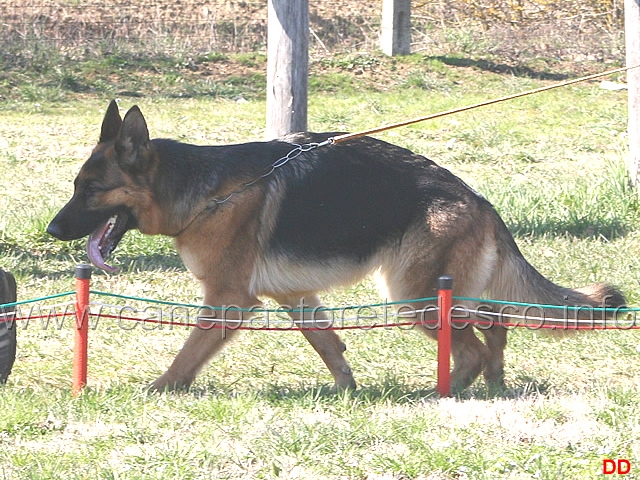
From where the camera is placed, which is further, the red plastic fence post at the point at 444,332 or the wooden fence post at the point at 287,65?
the wooden fence post at the point at 287,65

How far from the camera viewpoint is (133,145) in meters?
5.15

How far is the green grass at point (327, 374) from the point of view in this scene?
13.1 feet

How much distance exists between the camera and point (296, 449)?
4.07 m

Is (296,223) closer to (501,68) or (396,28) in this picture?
(396,28)

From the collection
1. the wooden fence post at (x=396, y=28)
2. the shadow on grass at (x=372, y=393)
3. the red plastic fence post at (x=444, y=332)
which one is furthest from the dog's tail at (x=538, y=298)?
the wooden fence post at (x=396, y=28)

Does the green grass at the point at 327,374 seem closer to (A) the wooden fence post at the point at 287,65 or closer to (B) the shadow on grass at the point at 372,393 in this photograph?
(B) the shadow on grass at the point at 372,393

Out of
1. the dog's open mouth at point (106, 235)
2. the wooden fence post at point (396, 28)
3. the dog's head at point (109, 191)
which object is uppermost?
the wooden fence post at point (396, 28)

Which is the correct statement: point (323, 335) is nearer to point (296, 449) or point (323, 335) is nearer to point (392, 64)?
point (296, 449)

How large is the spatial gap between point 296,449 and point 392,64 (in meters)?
12.2

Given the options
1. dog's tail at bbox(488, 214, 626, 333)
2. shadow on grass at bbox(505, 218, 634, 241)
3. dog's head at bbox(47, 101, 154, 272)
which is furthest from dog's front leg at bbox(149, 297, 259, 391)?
shadow on grass at bbox(505, 218, 634, 241)

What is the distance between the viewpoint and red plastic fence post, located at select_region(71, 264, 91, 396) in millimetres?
4824

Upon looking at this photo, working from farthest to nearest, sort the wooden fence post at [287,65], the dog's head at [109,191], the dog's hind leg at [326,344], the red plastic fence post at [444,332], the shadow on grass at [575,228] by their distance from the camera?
the shadow on grass at [575,228], the wooden fence post at [287,65], the dog's hind leg at [326,344], the dog's head at [109,191], the red plastic fence post at [444,332]

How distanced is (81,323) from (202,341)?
0.67 metres

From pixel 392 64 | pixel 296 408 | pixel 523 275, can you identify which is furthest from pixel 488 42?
pixel 296 408
